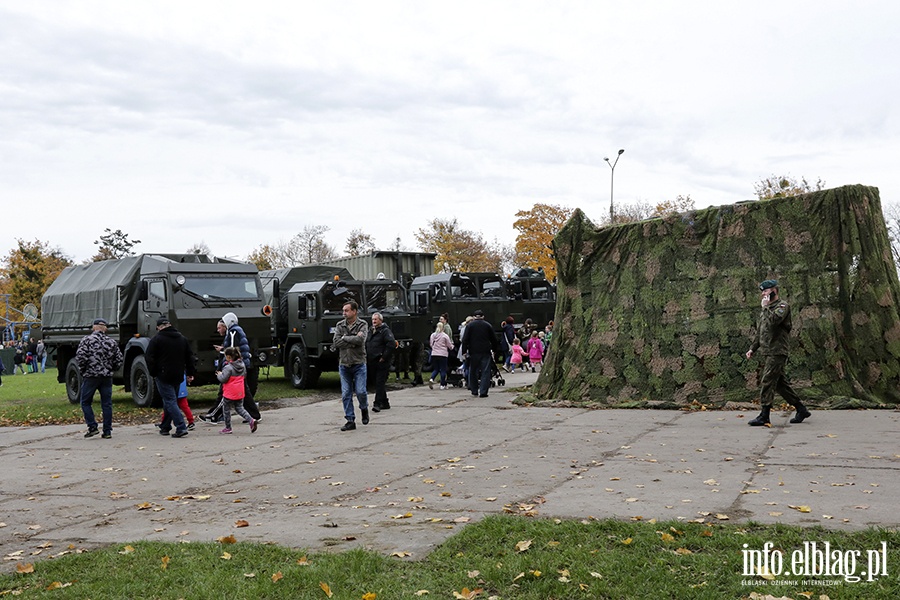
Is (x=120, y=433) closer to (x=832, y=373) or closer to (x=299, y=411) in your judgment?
Answer: (x=299, y=411)

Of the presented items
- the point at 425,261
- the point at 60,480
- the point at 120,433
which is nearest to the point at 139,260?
the point at 120,433

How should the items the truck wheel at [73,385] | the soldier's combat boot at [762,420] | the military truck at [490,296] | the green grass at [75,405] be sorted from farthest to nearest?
1. the military truck at [490,296]
2. the truck wheel at [73,385]
3. the green grass at [75,405]
4. the soldier's combat boot at [762,420]

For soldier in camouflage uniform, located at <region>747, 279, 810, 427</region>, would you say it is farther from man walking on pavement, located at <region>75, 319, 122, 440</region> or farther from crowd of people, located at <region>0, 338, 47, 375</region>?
crowd of people, located at <region>0, 338, 47, 375</region>

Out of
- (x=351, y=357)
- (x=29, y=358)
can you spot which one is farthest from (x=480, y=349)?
(x=29, y=358)

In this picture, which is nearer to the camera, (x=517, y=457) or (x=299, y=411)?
(x=517, y=457)

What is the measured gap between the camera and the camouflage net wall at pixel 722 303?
13.2 m

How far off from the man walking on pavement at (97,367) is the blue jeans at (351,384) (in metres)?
3.45

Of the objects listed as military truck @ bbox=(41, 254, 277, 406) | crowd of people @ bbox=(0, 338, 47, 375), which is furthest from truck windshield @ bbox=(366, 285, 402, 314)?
crowd of people @ bbox=(0, 338, 47, 375)

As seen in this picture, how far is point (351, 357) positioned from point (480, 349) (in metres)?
5.29

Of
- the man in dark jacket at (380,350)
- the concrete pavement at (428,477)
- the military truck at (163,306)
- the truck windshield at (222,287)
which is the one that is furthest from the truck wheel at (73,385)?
the man in dark jacket at (380,350)

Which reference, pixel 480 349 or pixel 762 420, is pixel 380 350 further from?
pixel 762 420

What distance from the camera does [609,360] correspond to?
15492 mm

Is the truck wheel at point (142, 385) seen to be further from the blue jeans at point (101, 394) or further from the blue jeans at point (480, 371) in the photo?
the blue jeans at point (480, 371)

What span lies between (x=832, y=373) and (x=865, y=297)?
1.26 m
